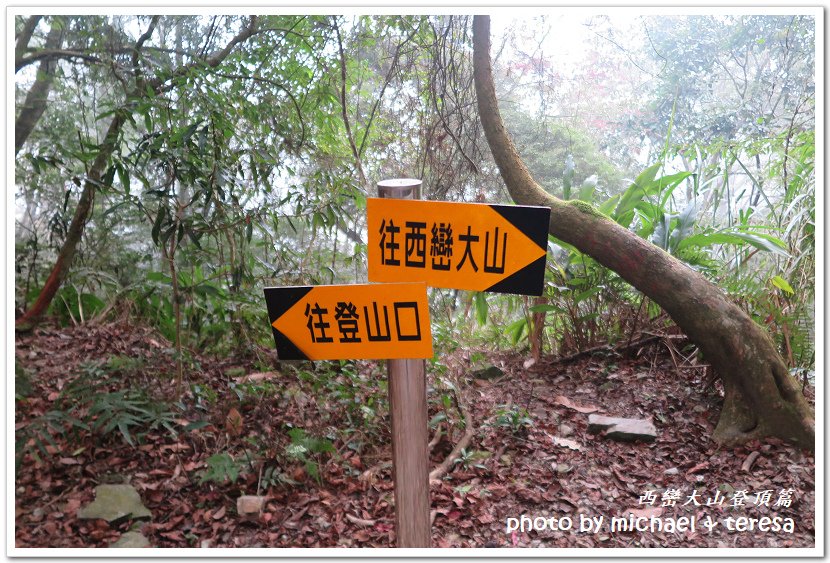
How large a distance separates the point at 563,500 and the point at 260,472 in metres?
1.11

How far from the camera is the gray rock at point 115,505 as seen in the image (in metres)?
2.19

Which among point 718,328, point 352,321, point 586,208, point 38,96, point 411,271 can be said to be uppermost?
point 38,96

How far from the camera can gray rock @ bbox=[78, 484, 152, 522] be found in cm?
219

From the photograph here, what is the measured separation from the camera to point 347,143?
3527 mm

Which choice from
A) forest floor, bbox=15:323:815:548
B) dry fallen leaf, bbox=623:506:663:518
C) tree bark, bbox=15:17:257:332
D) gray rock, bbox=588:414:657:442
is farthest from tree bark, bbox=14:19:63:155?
dry fallen leaf, bbox=623:506:663:518

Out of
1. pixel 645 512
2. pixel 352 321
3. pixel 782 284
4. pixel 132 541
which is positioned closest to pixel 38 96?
pixel 132 541

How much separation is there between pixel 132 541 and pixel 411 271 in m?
1.46

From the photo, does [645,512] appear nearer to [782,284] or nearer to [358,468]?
[358,468]

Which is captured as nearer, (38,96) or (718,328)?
(718,328)

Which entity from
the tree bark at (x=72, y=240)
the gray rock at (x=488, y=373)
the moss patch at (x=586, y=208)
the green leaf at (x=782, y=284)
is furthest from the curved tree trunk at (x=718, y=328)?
the tree bark at (x=72, y=240)

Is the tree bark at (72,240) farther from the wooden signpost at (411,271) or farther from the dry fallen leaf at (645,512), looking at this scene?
the dry fallen leaf at (645,512)

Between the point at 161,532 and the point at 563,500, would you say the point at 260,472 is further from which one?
the point at 563,500

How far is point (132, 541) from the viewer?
214 centimetres

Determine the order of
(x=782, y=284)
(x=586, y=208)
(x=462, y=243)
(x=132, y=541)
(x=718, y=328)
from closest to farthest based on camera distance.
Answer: (x=462, y=243) → (x=132, y=541) → (x=718, y=328) → (x=782, y=284) → (x=586, y=208)
